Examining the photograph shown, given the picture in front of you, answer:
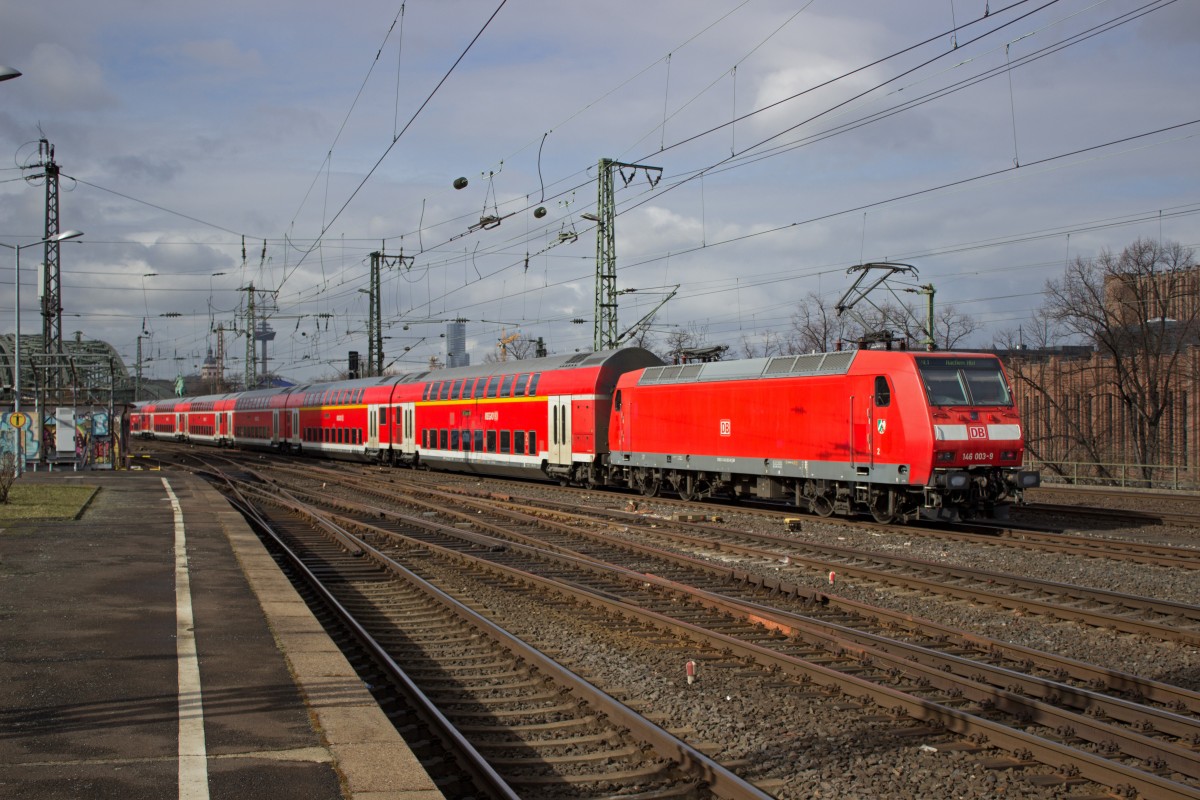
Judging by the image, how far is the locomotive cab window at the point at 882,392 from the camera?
18156 mm

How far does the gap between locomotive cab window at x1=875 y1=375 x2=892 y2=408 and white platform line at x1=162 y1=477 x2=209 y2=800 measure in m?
12.2

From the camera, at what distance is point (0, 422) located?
34.2m

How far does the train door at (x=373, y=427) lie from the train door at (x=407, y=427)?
2535 mm

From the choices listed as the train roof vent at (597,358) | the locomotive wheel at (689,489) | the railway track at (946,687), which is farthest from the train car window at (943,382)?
the train roof vent at (597,358)

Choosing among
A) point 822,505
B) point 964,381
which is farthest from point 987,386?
point 822,505

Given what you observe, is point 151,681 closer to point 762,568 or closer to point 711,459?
point 762,568

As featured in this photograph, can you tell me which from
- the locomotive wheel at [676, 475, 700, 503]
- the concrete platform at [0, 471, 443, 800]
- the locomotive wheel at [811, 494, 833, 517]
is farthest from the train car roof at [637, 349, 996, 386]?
the concrete platform at [0, 471, 443, 800]

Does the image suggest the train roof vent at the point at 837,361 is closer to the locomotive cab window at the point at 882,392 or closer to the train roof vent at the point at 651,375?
the locomotive cab window at the point at 882,392

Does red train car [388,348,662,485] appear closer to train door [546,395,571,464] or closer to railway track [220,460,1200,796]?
train door [546,395,571,464]

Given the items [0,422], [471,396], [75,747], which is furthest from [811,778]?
[0,422]

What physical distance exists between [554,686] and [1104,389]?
4090cm

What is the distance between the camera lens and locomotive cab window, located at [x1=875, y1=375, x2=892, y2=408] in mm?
18156

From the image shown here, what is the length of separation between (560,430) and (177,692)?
22366 mm

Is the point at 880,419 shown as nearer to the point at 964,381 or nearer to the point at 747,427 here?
the point at 964,381
